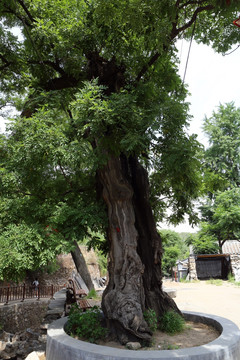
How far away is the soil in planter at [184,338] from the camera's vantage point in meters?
5.06

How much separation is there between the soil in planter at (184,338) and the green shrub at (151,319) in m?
0.17

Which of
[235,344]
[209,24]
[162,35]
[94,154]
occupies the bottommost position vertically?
[235,344]

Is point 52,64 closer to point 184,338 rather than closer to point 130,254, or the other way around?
point 130,254

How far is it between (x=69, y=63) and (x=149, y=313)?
627cm

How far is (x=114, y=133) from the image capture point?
585 cm

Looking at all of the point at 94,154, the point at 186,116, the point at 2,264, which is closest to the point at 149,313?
the point at 2,264

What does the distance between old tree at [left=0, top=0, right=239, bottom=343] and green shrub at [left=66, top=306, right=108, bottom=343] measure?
0.34m

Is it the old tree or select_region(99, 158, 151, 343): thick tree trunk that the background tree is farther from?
select_region(99, 158, 151, 343): thick tree trunk

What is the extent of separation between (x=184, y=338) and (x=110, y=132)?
4450 mm

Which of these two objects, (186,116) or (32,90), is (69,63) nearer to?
(32,90)

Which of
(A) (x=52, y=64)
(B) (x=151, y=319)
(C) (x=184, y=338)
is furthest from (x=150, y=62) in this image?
(C) (x=184, y=338)

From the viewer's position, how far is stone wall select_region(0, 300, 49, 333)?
513 inches

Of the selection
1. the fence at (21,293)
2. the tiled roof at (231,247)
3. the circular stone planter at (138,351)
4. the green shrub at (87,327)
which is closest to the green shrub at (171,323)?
the circular stone planter at (138,351)

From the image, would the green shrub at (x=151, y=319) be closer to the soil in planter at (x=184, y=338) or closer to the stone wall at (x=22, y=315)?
the soil in planter at (x=184, y=338)
